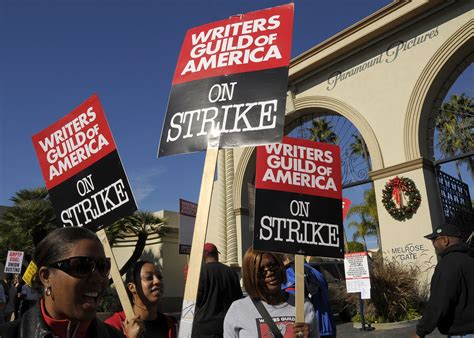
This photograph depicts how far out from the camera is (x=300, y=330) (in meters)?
2.77

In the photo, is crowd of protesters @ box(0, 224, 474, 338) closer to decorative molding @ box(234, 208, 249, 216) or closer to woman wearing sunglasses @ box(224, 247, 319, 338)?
woman wearing sunglasses @ box(224, 247, 319, 338)

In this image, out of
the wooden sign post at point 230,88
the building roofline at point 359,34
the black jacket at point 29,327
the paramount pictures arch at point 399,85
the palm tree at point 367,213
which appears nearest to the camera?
the black jacket at point 29,327

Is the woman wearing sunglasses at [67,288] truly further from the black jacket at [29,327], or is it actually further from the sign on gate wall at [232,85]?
the sign on gate wall at [232,85]

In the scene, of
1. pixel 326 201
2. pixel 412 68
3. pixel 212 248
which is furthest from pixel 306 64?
pixel 326 201

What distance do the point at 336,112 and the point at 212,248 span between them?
10.6m

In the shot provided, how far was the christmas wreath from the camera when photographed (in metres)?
12.1

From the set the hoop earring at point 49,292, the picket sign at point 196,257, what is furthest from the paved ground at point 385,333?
the hoop earring at point 49,292

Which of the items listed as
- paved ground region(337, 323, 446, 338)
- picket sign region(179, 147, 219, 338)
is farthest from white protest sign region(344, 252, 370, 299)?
picket sign region(179, 147, 219, 338)

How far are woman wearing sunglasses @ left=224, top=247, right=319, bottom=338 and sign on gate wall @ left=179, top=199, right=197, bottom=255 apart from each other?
18.7 ft

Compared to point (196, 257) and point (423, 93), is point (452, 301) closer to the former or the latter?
point (196, 257)

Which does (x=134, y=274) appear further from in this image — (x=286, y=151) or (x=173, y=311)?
(x=173, y=311)

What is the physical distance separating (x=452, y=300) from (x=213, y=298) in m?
2.49

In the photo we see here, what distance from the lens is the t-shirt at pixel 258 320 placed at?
2.85 m

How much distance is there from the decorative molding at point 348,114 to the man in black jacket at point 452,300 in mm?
9651
